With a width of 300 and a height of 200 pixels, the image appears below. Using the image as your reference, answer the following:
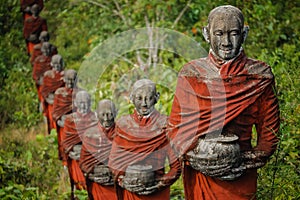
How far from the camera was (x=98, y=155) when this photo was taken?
239 inches

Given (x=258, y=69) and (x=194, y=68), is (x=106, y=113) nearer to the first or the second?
(x=194, y=68)

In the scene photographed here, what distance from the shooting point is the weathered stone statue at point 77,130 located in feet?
Result: 23.7

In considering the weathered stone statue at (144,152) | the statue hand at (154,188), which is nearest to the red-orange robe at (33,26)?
the weathered stone statue at (144,152)

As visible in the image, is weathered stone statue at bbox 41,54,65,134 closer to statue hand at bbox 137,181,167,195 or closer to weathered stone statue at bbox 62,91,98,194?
weathered stone statue at bbox 62,91,98,194

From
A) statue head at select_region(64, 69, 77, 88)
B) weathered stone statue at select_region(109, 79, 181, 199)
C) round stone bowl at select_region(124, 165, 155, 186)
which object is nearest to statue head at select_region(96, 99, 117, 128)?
weathered stone statue at select_region(109, 79, 181, 199)

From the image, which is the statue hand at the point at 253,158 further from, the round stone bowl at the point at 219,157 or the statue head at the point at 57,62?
the statue head at the point at 57,62

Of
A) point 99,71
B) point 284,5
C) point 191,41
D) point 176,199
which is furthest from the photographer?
point 99,71

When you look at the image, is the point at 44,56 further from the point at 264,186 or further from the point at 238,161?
the point at 238,161

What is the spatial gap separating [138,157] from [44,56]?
8060 mm

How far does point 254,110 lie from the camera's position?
12.3ft

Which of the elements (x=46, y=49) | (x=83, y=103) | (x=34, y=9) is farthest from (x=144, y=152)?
(x=34, y=9)

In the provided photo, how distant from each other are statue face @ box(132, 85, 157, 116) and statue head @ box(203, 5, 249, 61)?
1330 mm

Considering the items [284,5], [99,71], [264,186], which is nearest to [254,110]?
[264,186]

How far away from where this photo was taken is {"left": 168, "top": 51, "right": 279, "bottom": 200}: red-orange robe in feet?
12.0
